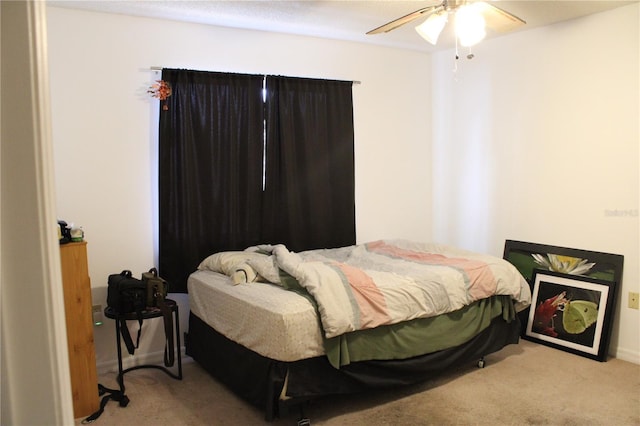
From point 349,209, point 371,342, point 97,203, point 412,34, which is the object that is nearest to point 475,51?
point 412,34

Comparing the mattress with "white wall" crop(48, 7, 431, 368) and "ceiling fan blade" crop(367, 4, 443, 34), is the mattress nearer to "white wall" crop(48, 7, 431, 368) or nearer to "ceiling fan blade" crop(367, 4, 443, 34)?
"white wall" crop(48, 7, 431, 368)

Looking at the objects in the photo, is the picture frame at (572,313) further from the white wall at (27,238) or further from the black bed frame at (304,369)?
the white wall at (27,238)

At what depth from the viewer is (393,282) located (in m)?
2.90

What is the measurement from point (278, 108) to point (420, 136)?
1.56 m

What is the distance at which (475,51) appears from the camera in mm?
4430

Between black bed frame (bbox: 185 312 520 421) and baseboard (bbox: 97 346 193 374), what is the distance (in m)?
0.28

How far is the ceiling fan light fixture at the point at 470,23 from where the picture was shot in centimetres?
253

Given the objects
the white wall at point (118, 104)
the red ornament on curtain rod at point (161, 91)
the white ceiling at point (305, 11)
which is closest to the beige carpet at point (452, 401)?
the white wall at point (118, 104)

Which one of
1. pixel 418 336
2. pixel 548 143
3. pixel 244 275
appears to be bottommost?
pixel 418 336

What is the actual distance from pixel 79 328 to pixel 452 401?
6.94 feet

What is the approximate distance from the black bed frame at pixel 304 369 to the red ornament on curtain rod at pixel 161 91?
4.78 feet

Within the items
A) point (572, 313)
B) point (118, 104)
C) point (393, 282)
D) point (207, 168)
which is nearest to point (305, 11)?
point (207, 168)

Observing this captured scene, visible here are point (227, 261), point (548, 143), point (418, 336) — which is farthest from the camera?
point (548, 143)

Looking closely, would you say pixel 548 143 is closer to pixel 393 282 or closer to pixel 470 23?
pixel 470 23
